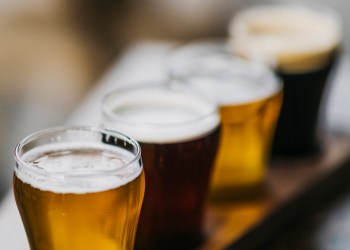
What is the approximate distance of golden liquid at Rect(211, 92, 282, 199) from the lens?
1.33 meters

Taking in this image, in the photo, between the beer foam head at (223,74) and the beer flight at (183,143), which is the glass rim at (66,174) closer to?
the beer flight at (183,143)

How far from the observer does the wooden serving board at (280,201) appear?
4.30 ft

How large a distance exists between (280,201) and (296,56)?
32cm

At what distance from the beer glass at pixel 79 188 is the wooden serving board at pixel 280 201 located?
322mm

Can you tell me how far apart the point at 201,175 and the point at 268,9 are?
0.74 metres

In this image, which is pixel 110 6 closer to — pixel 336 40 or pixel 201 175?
pixel 336 40

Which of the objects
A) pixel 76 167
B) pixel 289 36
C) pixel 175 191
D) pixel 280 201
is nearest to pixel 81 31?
pixel 289 36

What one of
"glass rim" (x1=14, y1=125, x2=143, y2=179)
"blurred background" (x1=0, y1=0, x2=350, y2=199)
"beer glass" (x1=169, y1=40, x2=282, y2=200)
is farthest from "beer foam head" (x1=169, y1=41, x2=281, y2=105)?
"blurred background" (x1=0, y1=0, x2=350, y2=199)

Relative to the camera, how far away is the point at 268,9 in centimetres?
181

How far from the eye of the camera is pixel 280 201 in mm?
1421

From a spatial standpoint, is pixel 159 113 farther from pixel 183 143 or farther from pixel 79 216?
pixel 79 216

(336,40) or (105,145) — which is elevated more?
(105,145)

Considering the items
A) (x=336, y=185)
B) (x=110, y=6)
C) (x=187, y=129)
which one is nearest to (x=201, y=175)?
(x=187, y=129)

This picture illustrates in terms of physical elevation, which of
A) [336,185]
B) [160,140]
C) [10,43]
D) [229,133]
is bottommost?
[10,43]
